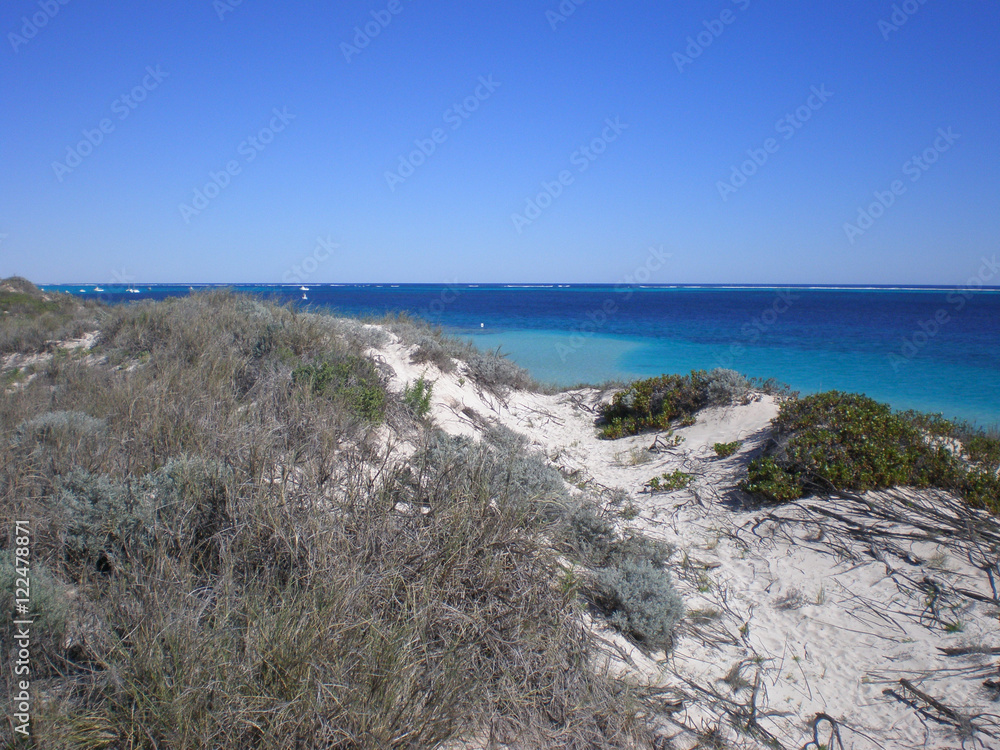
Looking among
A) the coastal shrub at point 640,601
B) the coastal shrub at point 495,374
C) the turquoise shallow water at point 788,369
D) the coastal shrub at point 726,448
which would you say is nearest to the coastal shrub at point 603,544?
the coastal shrub at point 640,601

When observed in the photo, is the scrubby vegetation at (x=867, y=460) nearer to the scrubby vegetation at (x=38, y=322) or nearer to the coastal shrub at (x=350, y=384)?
the coastal shrub at (x=350, y=384)

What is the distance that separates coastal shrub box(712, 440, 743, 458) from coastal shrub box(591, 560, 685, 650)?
3.82m

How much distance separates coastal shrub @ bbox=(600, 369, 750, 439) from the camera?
890 cm

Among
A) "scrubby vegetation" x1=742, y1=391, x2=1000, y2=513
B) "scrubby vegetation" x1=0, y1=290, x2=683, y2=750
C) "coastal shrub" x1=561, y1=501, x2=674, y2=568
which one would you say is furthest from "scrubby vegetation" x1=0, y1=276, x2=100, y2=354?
"scrubby vegetation" x1=742, y1=391, x2=1000, y2=513

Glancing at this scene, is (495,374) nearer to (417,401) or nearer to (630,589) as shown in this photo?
(417,401)

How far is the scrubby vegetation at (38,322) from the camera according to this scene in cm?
1017

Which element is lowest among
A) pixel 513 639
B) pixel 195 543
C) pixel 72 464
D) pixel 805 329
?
pixel 513 639

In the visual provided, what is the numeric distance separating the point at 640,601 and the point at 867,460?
11.7 ft

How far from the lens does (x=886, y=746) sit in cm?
293

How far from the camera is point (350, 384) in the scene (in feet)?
21.3

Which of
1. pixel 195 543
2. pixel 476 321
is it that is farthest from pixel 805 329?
pixel 195 543

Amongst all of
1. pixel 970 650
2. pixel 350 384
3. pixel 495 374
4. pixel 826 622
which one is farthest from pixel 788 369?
pixel 350 384

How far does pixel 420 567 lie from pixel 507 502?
64 cm

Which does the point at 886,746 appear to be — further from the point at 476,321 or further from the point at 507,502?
the point at 476,321
